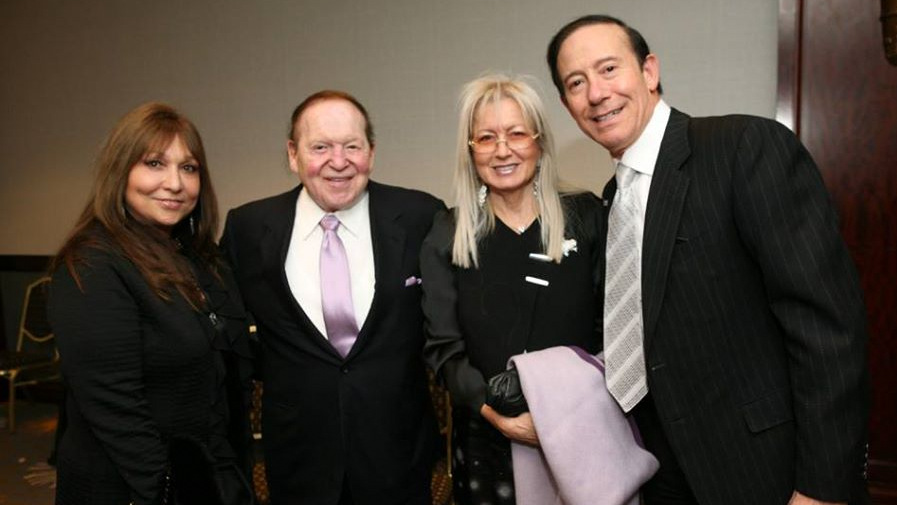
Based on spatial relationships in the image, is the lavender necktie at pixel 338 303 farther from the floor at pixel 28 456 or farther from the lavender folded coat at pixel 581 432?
the floor at pixel 28 456

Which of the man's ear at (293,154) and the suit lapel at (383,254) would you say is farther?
the man's ear at (293,154)

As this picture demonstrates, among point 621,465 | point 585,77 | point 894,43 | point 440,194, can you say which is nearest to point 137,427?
point 621,465

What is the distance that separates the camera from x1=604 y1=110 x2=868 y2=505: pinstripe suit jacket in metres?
1.33

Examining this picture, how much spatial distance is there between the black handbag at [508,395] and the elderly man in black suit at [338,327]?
461 millimetres

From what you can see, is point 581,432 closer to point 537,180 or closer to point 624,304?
point 624,304

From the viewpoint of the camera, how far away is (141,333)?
1725 mm

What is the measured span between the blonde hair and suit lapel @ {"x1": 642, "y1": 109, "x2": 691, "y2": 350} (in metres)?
0.39

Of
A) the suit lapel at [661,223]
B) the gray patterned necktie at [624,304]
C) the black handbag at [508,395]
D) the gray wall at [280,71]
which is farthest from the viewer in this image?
the gray wall at [280,71]

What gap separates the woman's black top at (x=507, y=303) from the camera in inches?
72.4

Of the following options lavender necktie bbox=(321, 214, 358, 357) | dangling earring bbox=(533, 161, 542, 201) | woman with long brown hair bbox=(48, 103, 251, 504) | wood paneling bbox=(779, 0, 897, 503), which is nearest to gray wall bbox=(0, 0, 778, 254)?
wood paneling bbox=(779, 0, 897, 503)

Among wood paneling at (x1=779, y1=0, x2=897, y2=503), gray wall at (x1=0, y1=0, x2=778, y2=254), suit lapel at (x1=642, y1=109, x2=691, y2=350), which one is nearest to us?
suit lapel at (x1=642, y1=109, x2=691, y2=350)

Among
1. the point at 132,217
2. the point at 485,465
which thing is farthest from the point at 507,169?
the point at 132,217

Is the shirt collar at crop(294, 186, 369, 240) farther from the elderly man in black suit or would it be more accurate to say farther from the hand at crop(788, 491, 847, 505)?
the hand at crop(788, 491, 847, 505)

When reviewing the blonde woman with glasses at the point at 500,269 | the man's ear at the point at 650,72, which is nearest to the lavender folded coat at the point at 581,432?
the blonde woman with glasses at the point at 500,269
